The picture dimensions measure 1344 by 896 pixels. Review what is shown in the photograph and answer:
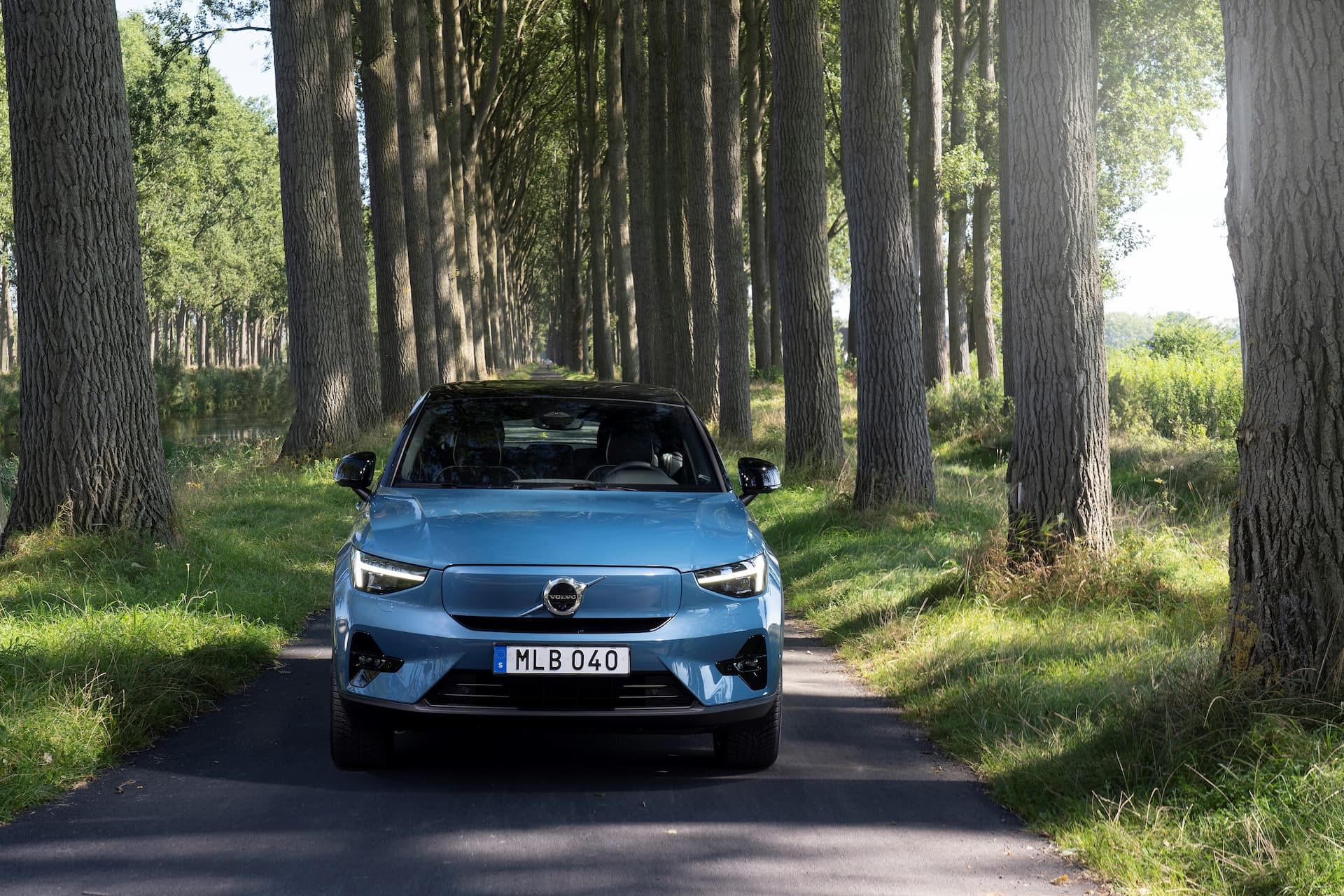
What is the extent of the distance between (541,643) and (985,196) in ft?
84.1

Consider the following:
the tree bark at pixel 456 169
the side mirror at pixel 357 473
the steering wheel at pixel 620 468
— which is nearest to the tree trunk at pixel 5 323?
the tree bark at pixel 456 169

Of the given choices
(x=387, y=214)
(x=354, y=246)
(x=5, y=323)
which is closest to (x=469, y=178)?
(x=387, y=214)

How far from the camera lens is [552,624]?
5121 mm

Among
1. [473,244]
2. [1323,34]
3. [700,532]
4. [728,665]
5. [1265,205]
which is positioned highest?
[473,244]

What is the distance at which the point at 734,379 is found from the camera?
836 inches

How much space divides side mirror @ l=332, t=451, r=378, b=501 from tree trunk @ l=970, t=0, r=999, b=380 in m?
22.4

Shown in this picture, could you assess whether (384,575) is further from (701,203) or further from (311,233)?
(701,203)

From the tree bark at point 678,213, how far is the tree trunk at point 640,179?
145 cm

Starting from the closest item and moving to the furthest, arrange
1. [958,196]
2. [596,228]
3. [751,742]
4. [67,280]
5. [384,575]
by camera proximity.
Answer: [384,575], [751,742], [67,280], [958,196], [596,228]

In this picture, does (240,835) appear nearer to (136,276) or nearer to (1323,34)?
(1323,34)

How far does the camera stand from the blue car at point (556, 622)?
5.09 m

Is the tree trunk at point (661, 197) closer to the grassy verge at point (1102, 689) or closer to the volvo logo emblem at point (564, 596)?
the grassy verge at point (1102, 689)

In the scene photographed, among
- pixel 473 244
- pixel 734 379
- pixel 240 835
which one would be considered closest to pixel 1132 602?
pixel 240 835

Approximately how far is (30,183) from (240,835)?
639 cm
